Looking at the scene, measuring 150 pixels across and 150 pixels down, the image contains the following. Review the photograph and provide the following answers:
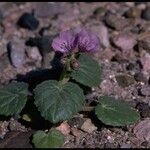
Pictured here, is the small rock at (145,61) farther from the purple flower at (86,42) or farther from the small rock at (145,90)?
the purple flower at (86,42)

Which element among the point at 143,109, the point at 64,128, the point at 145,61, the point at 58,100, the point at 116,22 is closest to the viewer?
the point at 58,100

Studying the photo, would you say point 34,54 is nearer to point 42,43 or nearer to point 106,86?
point 42,43

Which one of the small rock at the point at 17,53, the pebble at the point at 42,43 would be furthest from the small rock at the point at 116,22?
the small rock at the point at 17,53

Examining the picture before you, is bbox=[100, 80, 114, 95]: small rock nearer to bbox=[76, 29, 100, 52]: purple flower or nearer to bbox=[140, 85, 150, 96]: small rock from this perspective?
bbox=[140, 85, 150, 96]: small rock

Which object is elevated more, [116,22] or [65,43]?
[65,43]

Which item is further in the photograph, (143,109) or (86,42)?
(143,109)

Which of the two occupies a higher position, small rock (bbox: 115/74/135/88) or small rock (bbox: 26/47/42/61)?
small rock (bbox: 26/47/42/61)

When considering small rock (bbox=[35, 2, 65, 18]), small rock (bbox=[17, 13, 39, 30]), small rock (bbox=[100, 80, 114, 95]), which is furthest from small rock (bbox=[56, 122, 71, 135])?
small rock (bbox=[35, 2, 65, 18])

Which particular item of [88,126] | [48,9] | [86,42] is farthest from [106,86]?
[48,9]
